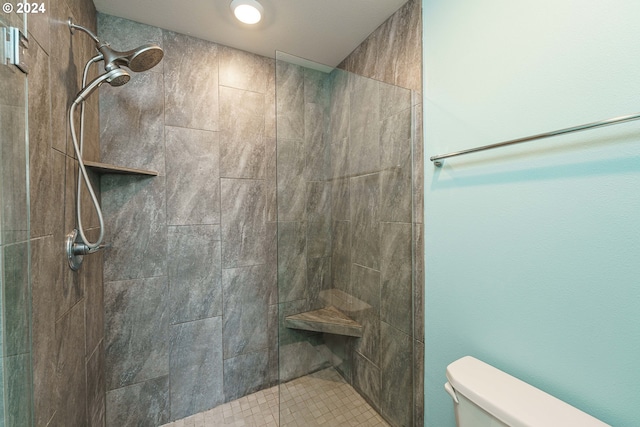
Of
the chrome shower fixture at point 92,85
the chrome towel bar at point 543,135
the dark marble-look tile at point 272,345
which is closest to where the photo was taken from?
the chrome towel bar at point 543,135

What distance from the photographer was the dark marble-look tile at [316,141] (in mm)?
1172

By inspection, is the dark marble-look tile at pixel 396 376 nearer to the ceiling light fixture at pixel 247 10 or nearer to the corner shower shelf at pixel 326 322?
the corner shower shelf at pixel 326 322

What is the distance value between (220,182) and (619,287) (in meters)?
1.92

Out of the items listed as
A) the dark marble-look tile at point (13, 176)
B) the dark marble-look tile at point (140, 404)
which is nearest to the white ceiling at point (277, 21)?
the dark marble-look tile at point (13, 176)

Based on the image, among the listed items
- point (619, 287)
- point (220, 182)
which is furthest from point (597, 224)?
point (220, 182)

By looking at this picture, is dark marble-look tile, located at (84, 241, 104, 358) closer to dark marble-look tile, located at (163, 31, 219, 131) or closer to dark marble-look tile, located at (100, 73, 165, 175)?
dark marble-look tile, located at (100, 73, 165, 175)

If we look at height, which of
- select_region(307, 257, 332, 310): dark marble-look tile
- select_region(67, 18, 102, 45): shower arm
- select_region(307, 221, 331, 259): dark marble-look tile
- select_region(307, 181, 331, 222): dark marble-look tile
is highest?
select_region(67, 18, 102, 45): shower arm

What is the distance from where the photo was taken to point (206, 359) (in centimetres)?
167

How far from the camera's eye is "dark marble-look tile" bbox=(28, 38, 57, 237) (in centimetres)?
75

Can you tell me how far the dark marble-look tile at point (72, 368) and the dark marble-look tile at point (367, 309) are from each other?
121 centimetres

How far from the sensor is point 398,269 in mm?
1311

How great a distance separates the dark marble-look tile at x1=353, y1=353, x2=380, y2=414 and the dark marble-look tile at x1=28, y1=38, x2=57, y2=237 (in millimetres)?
1486

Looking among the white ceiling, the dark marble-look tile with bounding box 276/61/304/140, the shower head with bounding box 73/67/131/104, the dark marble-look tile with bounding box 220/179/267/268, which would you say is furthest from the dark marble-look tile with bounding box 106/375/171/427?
the white ceiling

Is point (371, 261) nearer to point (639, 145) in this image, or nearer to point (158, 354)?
point (639, 145)
